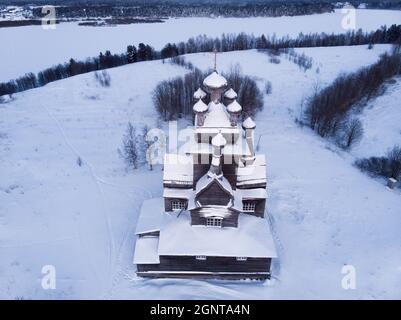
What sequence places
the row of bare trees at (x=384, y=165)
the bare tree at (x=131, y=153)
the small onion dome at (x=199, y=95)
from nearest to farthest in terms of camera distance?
1. the small onion dome at (x=199, y=95)
2. the row of bare trees at (x=384, y=165)
3. the bare tree at (x=131, y=153)

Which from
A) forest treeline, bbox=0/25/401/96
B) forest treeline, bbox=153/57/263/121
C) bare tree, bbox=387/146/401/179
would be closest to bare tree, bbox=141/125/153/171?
forest treeline, bbox=153/57/263/121

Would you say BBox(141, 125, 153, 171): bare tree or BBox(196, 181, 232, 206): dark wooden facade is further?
BBox(141, 125, 153, 171): bare tree

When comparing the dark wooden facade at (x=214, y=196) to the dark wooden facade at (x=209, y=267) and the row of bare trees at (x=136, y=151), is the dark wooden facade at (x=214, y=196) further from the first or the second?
the row of bare trees at (x=136, y=151)

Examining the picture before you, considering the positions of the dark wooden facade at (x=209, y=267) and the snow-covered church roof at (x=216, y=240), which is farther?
the dark wooden facade at (x=209, y=267)

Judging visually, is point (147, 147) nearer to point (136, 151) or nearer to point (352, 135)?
point (136, 151)

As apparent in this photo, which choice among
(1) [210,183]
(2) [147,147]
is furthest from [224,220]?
(2) [147,147]

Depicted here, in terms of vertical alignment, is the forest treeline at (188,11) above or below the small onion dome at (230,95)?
above

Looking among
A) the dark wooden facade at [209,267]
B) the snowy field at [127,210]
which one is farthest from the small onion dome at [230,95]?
the snowy field at [127,210]

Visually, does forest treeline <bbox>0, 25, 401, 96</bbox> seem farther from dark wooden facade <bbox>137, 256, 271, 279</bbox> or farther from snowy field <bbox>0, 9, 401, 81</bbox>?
dark wooden facade <bbox>137, 256, 271, 279</bbox>
